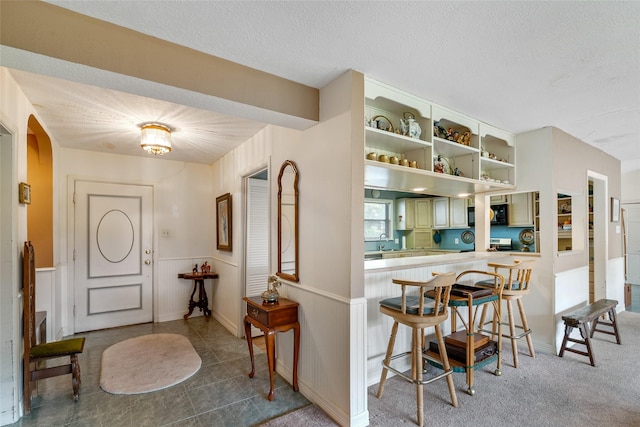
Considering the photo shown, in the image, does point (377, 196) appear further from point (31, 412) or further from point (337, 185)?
point (31, 412)

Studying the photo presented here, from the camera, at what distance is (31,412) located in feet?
7.43

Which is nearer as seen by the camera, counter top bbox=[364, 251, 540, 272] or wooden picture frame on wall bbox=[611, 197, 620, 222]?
counter top bbox=[364, 251, 540, 272]

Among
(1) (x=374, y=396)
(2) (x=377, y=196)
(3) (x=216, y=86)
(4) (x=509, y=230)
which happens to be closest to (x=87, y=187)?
(3) (x=216, y=86)

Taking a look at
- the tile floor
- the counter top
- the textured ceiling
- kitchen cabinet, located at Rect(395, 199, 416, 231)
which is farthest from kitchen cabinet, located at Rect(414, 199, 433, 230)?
the tile floor

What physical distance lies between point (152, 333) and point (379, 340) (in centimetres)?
299

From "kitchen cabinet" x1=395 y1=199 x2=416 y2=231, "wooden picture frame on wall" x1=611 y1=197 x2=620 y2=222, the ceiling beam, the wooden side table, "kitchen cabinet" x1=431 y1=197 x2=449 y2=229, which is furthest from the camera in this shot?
"kitchen cabinet" x1=395 y1=199 x2=416 y2=231

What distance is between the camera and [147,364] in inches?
120

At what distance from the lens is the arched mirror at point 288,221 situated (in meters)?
2.63

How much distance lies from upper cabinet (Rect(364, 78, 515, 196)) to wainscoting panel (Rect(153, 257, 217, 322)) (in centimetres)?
322

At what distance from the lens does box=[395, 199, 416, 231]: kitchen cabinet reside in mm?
6512

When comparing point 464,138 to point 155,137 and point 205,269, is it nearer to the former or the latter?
point 155,137

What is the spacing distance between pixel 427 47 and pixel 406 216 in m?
4.96

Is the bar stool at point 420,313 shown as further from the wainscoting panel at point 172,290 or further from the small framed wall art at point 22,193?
the wainscoting panel at point 172,290

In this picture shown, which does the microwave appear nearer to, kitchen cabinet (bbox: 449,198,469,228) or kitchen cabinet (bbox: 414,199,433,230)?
kitchen cabinet (bbox: 449,198,469,228)
